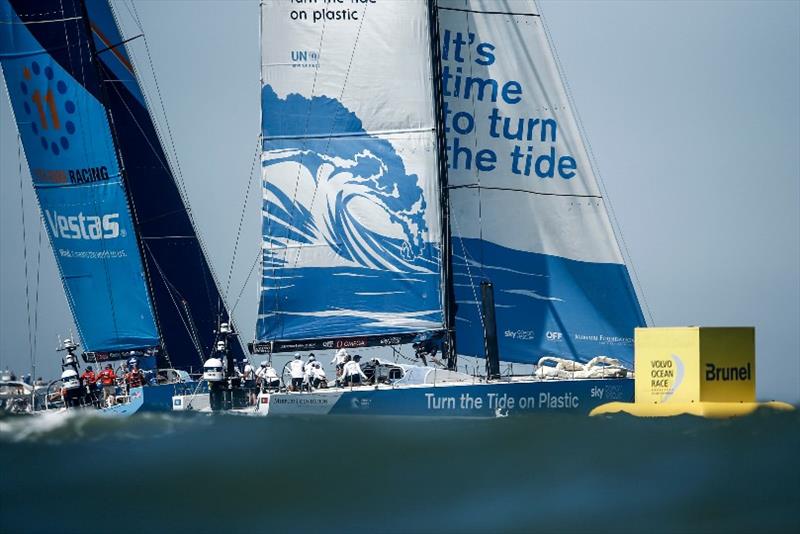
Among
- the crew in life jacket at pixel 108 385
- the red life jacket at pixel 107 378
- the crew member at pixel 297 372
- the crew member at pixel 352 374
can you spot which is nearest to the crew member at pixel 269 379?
the crew member at pixel 297 372

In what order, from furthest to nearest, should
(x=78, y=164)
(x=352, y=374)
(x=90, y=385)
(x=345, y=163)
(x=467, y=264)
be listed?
(x=78, y=164) < (x=90, y=385) < (x=345, y=163) < (x=467, y=264) < (x=352, y=374)

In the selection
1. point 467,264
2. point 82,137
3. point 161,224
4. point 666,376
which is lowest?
point 666,376

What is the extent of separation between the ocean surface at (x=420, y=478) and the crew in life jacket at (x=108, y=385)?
838cm

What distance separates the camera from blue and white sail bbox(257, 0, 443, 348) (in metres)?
34.9

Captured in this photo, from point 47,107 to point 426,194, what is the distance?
11.2 m

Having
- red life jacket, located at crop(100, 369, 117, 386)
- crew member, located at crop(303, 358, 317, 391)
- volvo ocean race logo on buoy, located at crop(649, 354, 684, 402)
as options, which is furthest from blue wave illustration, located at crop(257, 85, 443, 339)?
volvo ocean race logo on buoy, located at crop(649, 354, 684, 402)

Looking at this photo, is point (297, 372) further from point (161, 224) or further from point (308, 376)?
point (161, 224)

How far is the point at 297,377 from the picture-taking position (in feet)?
107

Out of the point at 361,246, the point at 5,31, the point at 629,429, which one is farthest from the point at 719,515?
the point at 5,31

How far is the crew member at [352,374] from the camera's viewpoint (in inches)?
1276

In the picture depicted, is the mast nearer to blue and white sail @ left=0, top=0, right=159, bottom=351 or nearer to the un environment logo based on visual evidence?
blue and white sail @ left=0, top=0, right=159, bottom=351

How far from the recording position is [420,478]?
21812 millimetres

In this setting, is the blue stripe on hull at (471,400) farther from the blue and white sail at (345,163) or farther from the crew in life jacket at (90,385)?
the crew in life jacket at (90,385)

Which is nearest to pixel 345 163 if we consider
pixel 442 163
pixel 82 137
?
pixel 442 163
